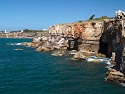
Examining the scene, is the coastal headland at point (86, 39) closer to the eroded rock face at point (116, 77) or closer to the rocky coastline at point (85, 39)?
the rocky coastline at point (85, 39)

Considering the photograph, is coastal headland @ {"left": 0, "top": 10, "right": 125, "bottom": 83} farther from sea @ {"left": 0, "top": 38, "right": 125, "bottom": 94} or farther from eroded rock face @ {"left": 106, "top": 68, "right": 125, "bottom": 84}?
eroded rock face @ {"left": 106, "top": 68, "right": 125, "bottom": 84}

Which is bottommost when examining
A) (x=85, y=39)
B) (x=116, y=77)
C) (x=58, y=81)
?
(x=58, y=81)

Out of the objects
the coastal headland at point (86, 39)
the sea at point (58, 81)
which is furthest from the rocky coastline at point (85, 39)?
the sea at point (58, 81)

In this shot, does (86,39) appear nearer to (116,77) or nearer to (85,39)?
(85,39)

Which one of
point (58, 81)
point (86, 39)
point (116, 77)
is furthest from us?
point (86, 39)

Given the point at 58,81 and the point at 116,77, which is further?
the point at 58,81

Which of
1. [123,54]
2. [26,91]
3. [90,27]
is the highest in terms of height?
[90,27]

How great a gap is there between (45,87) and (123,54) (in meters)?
15.6

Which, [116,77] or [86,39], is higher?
[86,39]

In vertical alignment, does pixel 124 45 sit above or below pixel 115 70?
above

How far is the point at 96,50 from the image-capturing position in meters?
87.1

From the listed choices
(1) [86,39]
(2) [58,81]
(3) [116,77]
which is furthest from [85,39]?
(3) [116,77]

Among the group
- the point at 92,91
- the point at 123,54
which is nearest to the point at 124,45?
the point at 123,54

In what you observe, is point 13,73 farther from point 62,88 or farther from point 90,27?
point 90,27
